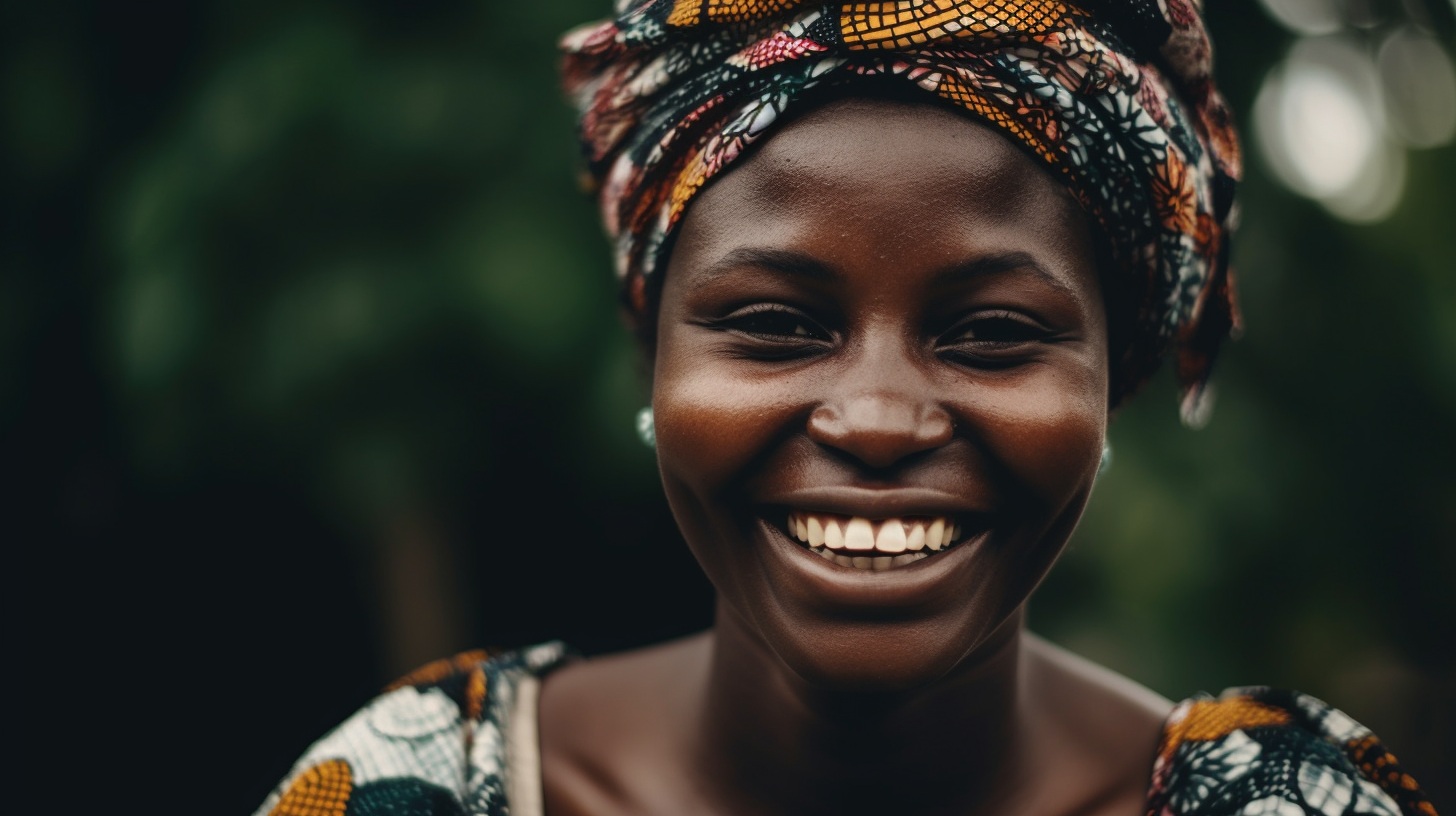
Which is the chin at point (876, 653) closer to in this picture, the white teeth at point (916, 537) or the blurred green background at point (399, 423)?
the white teeth at point (916, 537)

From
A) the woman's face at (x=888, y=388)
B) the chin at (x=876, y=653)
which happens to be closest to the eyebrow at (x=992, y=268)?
the woman's face at (x=888, y=388)

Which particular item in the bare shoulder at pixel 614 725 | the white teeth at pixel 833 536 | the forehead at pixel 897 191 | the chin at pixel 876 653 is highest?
the forehead at pixel 897 191

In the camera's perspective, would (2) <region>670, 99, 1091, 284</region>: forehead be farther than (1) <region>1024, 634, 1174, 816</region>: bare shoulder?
No

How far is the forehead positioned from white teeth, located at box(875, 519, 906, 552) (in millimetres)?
344

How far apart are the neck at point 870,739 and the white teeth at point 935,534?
0.34m

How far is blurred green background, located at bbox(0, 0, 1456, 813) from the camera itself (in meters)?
2.81

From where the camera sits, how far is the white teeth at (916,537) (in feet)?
4.80

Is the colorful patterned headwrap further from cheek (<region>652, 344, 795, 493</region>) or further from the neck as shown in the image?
the neck

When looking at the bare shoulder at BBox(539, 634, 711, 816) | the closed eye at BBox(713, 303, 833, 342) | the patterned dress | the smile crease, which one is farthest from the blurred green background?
the smile crease

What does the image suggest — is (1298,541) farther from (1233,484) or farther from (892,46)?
(892,46)

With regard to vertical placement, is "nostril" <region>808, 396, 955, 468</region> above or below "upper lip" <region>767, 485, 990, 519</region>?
above

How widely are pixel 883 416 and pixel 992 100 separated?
0.46 meters

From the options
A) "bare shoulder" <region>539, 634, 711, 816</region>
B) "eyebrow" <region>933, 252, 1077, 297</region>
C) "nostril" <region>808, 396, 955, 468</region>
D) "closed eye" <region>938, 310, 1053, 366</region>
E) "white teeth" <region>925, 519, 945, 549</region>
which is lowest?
"bare shoulder" <region>539, 634, 711, 816</region>

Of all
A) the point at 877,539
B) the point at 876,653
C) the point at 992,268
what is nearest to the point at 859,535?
the point at 877,539
